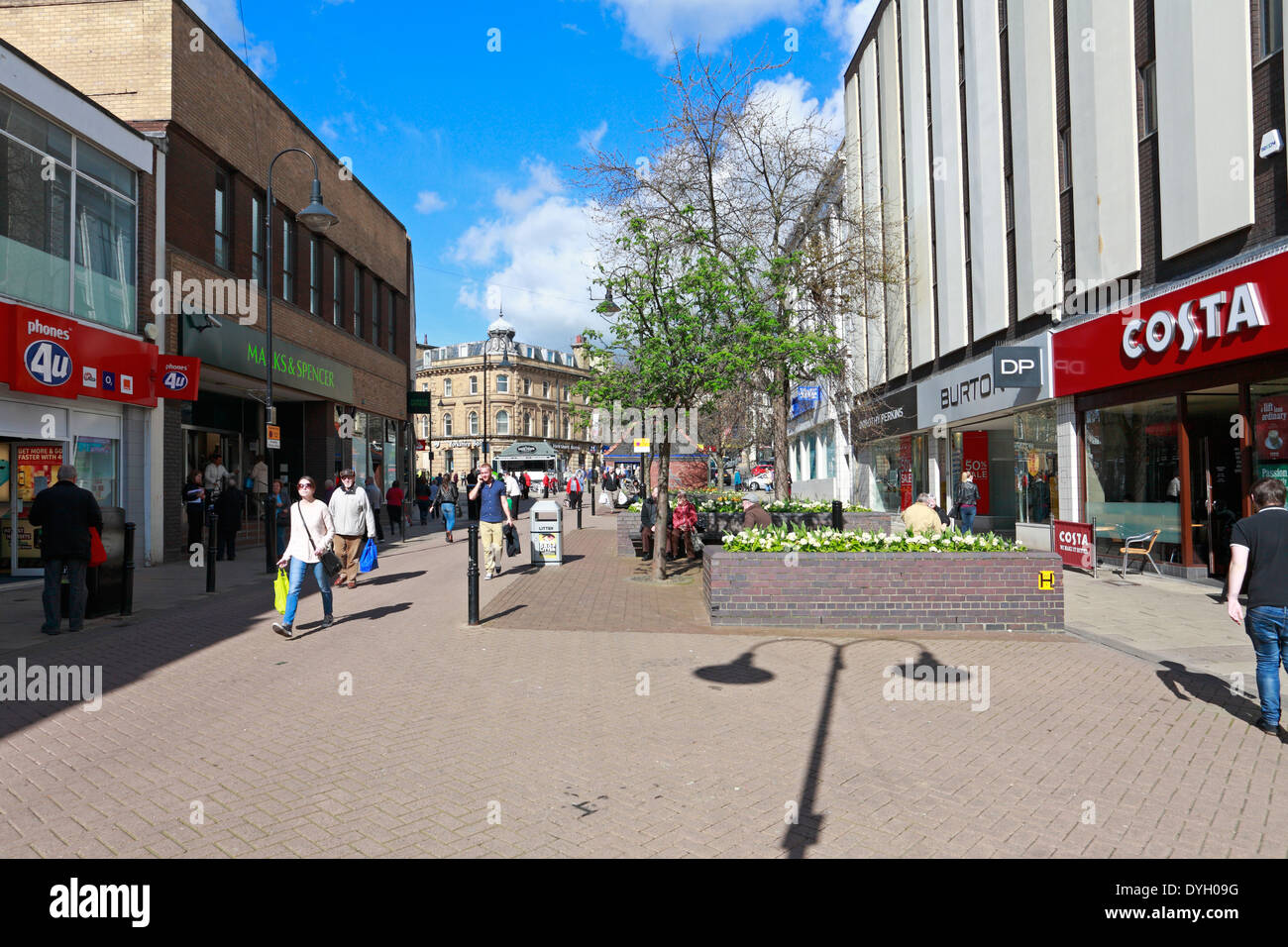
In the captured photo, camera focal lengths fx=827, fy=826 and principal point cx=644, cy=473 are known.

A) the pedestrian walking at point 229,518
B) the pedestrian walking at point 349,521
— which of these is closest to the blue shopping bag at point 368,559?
the pedestrian walking at point 349,521

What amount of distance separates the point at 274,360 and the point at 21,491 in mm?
7440

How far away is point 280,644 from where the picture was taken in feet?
28.2

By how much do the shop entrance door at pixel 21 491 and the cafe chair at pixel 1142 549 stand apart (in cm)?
1781

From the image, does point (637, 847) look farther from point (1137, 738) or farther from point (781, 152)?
point (781, 152)

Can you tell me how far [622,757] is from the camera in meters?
5.04

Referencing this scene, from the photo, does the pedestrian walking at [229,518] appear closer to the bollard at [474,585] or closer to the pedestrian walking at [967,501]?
the bollard at [474,585]

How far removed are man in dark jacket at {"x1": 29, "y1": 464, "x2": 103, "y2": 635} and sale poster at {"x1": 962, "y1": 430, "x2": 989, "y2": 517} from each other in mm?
19567

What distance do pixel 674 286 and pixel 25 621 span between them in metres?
9.61

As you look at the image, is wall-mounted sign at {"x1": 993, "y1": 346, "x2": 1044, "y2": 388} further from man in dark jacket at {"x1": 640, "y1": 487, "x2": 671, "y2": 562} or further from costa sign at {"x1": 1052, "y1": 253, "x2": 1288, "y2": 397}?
man in dark jacket at {"x1": 640, "y1": 487, "x2": 671, "y2": 562}

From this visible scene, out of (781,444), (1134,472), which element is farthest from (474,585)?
(1134,472)

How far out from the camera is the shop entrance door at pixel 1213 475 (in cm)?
1218

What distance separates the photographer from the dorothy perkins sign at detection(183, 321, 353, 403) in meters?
17.4

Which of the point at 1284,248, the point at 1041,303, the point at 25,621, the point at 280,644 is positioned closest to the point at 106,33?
the point at 25,621

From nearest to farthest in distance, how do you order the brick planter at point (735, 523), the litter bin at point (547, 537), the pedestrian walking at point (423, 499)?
1. the brick planter at point (735, 523)
2. the litter bin at point (547, 537)
3. the pedestrian walking at point (423, 499)
